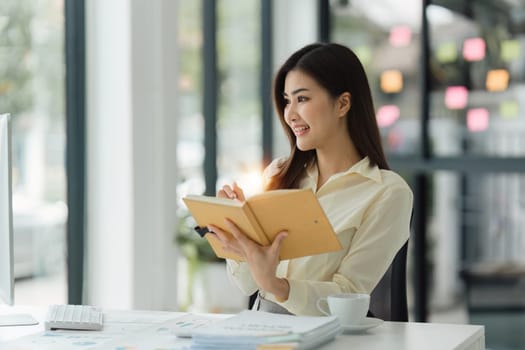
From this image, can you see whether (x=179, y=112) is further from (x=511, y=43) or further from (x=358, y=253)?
(x=358, y=253)

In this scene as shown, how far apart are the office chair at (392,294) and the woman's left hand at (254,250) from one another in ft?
1.41

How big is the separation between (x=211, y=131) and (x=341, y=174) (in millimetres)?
2783

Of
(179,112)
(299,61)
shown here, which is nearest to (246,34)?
(179,112)

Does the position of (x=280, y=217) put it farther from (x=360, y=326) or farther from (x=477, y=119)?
(x=477, y=119)

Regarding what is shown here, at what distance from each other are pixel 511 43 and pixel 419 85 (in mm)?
529

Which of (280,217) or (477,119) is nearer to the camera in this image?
(280,217)

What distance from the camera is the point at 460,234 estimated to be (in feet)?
16.7

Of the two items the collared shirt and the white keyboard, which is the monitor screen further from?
the collared shirt

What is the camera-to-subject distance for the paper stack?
1963 millimetres

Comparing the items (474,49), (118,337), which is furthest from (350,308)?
(474,49)

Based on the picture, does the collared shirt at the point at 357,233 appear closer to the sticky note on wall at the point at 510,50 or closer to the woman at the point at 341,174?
the woman at the point at 341,174

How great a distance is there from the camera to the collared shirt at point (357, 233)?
2518 millimetres

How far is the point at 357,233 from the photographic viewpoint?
2578mm

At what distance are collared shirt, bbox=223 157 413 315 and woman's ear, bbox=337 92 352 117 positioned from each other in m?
0.14
